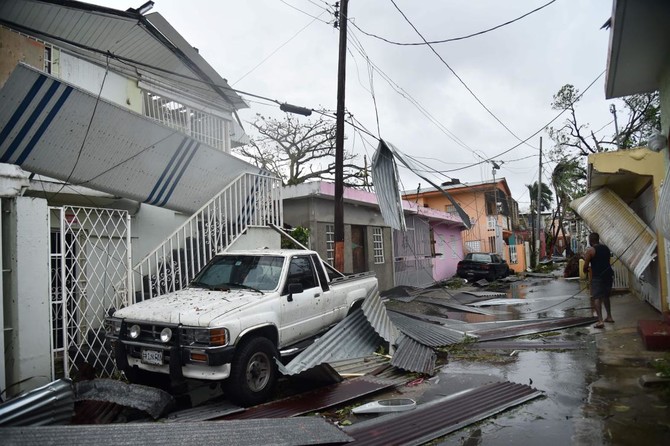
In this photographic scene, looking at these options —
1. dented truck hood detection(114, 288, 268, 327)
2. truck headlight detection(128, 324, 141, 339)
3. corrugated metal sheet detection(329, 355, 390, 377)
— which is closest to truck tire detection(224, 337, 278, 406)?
dented truck hood detection(114, 288, 268, 327)

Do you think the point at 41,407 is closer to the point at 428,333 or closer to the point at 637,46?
the point at 428,333

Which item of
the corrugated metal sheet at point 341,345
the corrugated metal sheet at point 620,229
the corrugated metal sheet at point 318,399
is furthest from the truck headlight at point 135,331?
the corrugated metal sheet at point 620,229

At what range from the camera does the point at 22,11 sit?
775 cm

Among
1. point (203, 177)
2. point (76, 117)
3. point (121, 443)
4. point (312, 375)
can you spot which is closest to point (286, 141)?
point (203, 177)

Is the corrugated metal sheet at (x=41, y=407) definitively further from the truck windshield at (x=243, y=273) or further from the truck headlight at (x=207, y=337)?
the truck windshield at (x=243, y=273)

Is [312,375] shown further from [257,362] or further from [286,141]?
[286,141]

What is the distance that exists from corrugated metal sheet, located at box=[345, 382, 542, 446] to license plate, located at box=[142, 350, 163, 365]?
7.11 ft

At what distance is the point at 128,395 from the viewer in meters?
4.62

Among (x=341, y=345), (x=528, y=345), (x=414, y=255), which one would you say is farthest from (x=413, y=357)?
(x=414, y=255)

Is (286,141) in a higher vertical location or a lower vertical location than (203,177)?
higher

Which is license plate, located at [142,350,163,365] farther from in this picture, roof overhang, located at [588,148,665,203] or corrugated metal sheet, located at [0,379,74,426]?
roof overhang, located at [588,148,665,203]

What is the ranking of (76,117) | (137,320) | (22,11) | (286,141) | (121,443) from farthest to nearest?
1. (286,141)
2. (22,11)
3. (76,117)
4. (137,320)
5. (121,443)

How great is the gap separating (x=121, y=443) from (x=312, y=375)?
2708 millimetres

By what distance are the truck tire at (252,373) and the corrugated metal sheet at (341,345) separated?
8.2 inches
